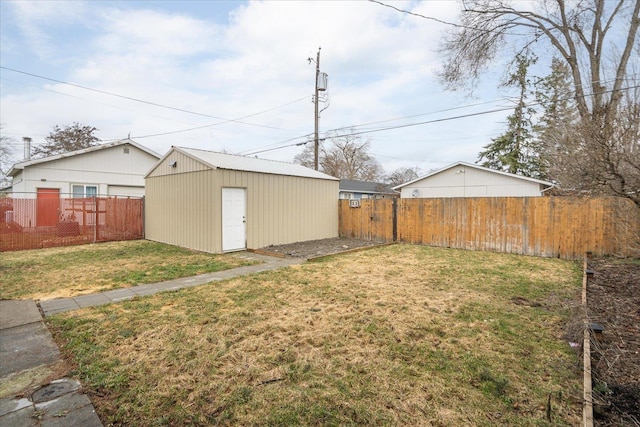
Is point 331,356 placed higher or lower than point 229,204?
lower

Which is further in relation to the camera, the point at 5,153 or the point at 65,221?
the point at 5,153

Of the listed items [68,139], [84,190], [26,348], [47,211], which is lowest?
[26,348]

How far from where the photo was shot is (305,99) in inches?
684

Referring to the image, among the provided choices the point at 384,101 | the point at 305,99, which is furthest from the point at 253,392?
the point at 305,99

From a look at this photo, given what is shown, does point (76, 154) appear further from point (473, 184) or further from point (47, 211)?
point (473, 184)

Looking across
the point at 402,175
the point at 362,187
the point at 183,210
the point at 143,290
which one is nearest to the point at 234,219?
the point at 183,210

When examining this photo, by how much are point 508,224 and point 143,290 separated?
9.67 meters

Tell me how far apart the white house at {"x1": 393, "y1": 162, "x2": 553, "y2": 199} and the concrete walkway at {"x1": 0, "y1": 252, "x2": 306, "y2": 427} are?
51.6 ft

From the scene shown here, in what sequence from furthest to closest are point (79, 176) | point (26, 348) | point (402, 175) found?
point (402, 175), point (79, 176), point (26, 348)

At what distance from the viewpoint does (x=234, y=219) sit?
9281 millimetres

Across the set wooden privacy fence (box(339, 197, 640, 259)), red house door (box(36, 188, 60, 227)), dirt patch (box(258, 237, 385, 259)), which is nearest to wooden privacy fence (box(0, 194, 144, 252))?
red house door (box(36, 188, 60, 227))

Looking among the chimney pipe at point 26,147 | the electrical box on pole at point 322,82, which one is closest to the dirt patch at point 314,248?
the electrical box on pole at point 322,82

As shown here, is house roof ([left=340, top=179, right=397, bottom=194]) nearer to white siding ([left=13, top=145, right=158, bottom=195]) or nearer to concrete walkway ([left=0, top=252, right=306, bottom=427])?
white siding ([left=13, top=145, right=158, bottom=195])

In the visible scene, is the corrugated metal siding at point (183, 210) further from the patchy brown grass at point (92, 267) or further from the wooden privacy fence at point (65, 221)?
the wooden privacy fence at point (65, 221)
